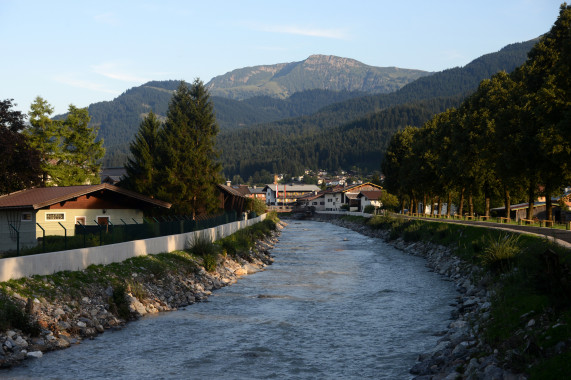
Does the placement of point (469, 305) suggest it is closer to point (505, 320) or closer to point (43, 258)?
point (505, 320)

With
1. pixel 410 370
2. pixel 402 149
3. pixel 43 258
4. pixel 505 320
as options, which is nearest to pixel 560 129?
pixel 505 320

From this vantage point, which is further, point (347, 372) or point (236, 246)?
point (236, 246)

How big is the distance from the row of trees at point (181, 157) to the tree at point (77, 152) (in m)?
5.33

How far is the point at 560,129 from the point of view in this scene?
3400cm

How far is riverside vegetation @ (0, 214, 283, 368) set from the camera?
17.6 meters

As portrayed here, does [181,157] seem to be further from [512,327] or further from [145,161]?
[512,327]

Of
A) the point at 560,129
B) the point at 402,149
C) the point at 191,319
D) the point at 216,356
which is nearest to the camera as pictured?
the point at 216,356

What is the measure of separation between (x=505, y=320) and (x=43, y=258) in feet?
57.0

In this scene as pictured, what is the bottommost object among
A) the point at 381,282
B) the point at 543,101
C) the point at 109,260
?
the point at 381,282

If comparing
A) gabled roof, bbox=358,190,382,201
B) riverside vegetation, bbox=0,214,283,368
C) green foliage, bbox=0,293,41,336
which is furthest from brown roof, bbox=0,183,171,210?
gabled roof, bbox=358,190,382,201

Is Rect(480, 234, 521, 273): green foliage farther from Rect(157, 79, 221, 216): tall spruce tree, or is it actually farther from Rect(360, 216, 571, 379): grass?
Rect(157, 79, 221, 216): tall spruce tree

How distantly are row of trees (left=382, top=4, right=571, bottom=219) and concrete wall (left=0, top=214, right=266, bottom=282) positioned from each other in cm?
2579

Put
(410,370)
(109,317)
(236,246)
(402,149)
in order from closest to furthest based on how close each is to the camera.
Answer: (410,370) < (109,317) < (236,246) < (402,149)

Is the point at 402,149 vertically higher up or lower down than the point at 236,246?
higher up
